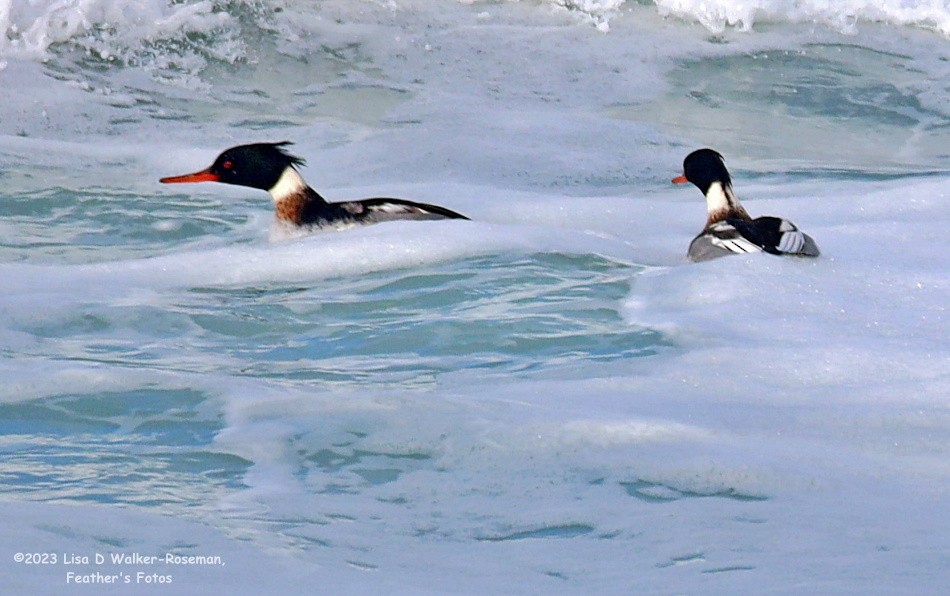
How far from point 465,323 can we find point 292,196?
6.58 feet

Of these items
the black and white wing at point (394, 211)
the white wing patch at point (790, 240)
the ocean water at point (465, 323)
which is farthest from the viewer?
the black and white wing at point (394, 211)

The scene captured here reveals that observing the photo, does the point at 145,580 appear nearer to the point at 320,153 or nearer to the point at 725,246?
the point at 725,246

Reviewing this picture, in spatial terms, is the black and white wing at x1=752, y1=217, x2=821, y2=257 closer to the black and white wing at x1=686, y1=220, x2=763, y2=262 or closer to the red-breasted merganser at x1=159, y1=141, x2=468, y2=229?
the black and white wing at x1=686, y1=220, x2=763, y2=262

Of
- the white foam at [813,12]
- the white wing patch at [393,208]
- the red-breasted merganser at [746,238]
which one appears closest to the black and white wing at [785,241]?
the red-breasted merganser at [746,238]

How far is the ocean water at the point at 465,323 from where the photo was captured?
8.34 ft

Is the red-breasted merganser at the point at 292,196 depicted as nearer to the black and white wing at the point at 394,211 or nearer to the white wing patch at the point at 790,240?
the black and white wing at the point at 394,211

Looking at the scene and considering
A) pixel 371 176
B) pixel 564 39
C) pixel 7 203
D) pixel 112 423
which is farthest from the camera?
pixel 564 39

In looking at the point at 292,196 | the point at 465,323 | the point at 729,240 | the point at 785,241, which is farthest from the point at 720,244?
the point at 292,196

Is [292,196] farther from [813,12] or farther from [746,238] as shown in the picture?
[813,12]

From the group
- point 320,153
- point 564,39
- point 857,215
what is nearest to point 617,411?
point 857,215

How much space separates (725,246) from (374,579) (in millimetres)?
2913

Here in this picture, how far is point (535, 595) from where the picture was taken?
2.31 metres

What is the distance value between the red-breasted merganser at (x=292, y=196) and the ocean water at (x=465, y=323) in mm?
207

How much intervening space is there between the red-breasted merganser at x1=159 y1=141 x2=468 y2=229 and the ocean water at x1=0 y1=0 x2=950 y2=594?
207mm
